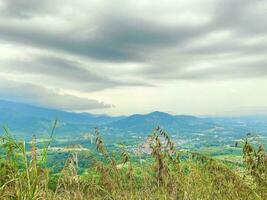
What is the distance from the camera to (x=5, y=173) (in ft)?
15.1

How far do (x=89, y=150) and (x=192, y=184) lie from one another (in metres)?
2.09

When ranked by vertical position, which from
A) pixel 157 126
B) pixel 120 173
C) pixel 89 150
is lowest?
pixel 120 173

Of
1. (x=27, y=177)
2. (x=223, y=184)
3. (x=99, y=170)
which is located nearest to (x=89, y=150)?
(x=99, y=170)

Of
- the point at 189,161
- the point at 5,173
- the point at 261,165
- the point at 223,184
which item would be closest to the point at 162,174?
the point at 189,161

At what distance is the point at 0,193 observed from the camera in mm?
3936

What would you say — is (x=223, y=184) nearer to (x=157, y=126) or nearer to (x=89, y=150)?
(x=157, y=126)

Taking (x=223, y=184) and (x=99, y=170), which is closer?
(x=223, y=184)

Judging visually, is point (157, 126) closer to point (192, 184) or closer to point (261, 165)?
point (192, 184)

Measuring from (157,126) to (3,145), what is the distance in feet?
13.1

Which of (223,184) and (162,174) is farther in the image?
(162,174)

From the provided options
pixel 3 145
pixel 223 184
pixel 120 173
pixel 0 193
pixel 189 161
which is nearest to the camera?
pixel 0 193

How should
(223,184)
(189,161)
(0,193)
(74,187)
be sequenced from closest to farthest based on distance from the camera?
1. (0,193)
2. (74,187)
3. (223,184)
4. (189,161)

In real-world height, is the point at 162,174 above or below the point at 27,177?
below

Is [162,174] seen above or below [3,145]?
below
